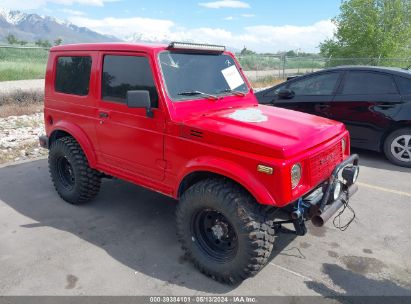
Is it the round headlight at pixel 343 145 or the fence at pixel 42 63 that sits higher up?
the fence at pixel 42 63

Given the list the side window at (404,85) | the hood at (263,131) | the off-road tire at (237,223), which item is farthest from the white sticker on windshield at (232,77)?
the side window at (404,85)

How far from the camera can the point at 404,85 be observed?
5.93m

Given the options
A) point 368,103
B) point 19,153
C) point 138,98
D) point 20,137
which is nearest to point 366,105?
point 368,103

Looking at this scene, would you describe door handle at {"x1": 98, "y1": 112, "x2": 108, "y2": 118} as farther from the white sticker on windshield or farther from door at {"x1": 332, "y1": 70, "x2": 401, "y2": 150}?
door at {"x1": 332, "y1": 70, "x2": 401, "y2": 150}

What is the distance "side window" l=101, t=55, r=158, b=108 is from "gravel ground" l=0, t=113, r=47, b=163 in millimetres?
3556

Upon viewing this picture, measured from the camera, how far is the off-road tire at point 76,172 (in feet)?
14.3

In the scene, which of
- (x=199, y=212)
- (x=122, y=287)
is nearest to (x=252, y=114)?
(x=199, y=212)

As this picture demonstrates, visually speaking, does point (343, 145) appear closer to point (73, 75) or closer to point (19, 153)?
point (73, 75)

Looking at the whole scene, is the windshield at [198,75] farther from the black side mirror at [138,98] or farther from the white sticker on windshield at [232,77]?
the black side mirror at [138,98]

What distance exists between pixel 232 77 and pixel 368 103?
3155 mm

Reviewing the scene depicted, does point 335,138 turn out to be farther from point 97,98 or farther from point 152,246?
point 97,98

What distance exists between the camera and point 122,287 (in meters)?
3.04

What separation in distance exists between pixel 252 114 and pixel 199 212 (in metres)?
1.16

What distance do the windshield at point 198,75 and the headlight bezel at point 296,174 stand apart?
128cm
